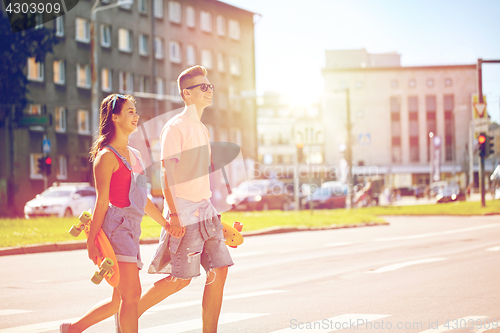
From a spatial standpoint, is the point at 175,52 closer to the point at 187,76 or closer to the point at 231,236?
the point at 187,76

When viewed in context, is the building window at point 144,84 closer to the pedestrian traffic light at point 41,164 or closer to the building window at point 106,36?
the building window at point 106,36

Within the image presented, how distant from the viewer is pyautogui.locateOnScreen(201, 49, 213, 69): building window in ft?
189

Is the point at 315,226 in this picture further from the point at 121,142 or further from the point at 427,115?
the point at 427,115

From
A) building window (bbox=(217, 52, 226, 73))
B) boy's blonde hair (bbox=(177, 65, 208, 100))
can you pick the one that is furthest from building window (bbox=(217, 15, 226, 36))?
boy's blonde hair (bbox=(177, 65, 208, 100))

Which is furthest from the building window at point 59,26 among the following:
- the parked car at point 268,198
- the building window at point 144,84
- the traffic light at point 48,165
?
the traffic light at point 48,165

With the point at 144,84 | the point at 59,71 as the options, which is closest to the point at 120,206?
the point at 59,71

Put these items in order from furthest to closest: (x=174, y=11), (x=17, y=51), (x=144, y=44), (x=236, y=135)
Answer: (x=236, y=135)
(x=174, y=11)
(x=144, y=44)
(x=17, y=51)

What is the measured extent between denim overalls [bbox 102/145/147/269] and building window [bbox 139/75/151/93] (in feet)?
154

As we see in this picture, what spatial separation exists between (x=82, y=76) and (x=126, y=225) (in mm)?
42184

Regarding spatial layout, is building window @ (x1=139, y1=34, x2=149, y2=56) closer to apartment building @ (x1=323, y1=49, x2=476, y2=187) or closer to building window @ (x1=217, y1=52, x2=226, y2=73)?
building window @ (x1=217, y1=52, x2=226, y2=73)

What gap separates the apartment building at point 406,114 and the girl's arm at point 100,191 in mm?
88994

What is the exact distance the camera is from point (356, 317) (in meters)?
6.46

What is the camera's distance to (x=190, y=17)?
56.1 m

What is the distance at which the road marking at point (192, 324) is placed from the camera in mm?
5922
